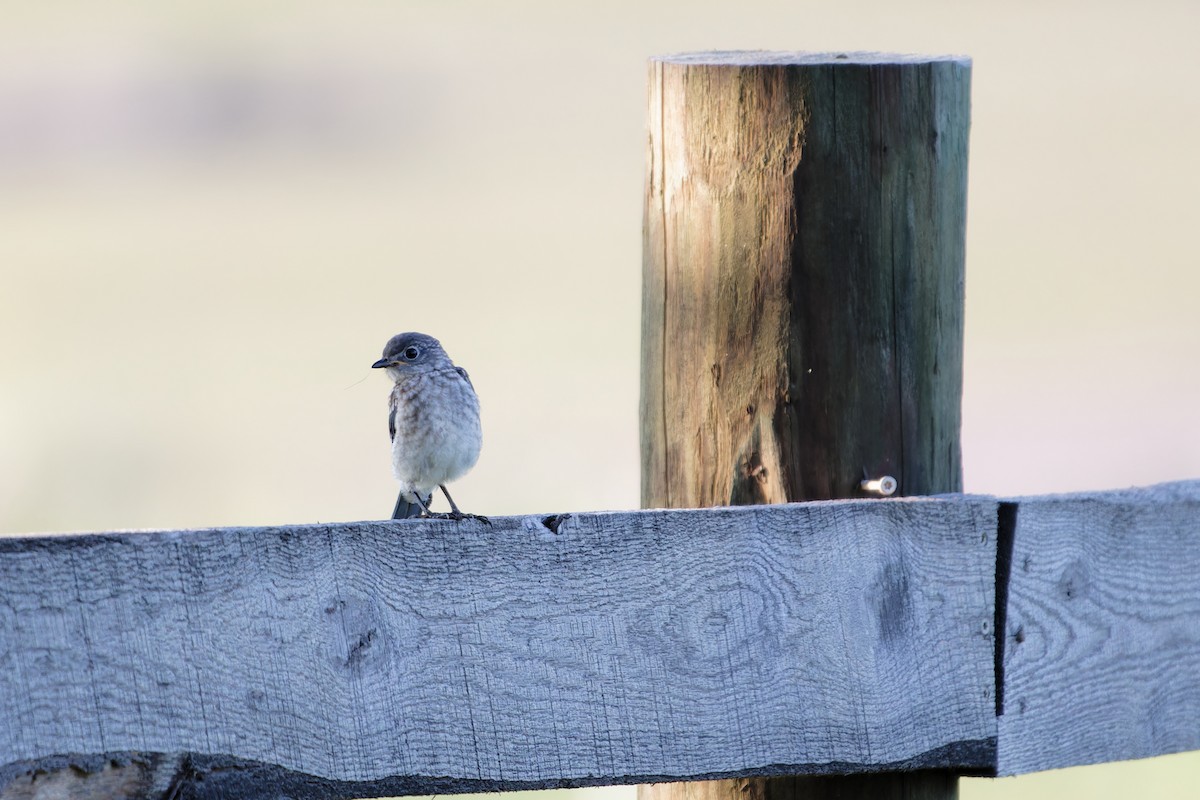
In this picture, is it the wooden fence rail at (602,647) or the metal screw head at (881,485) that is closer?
the wooden fence rail at (602,647)

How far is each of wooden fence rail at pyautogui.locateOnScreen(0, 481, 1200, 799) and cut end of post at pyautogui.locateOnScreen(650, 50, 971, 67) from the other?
3.04 ft

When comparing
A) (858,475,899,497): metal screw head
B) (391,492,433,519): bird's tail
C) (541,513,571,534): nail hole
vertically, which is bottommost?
(541,513,571,534): nail hole

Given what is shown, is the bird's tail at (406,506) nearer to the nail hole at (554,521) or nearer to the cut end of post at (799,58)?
the cut end of post at (799,58)

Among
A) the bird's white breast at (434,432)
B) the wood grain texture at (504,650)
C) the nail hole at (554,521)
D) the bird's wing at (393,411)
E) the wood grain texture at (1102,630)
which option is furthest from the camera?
the bird's wing at (393,411)

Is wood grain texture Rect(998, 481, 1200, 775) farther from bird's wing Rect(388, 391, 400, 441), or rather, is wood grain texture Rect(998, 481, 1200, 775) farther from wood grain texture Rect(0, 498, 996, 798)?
bird's wing Rect(388, 391, 400, 441)

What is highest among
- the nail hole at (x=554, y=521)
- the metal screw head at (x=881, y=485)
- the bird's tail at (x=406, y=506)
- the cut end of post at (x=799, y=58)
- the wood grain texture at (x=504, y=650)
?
the cut end of post at (x=799, y=58)

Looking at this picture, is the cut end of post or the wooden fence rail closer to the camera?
the wooden fence rail

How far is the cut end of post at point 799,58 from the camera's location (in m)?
2.95

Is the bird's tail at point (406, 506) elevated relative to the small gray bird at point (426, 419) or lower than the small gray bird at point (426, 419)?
lower

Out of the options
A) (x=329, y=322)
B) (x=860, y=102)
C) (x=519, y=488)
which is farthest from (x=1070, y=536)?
(x=329, y=322)

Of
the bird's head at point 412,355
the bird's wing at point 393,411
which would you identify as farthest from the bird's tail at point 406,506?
the bird's head at point 412,355

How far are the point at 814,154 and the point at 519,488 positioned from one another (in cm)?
638

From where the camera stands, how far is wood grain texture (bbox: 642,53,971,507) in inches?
114

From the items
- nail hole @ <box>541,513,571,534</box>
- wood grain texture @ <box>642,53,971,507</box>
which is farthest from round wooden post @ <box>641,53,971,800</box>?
nail hole @ <box>541,513,571,534</box>
